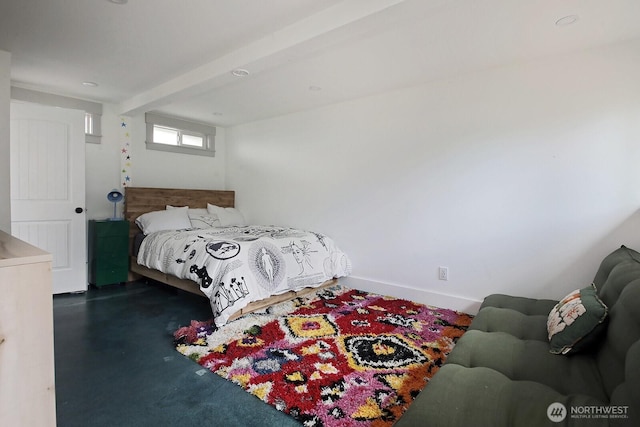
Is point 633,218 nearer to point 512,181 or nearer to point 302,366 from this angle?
point 512,181

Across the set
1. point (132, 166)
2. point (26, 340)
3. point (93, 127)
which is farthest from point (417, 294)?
point (93, 127)

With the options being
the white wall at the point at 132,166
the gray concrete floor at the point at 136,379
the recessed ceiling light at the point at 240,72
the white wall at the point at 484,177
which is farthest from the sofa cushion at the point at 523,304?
the white wall at the point at 132,166

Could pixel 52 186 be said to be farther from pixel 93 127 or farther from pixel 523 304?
pixel 523 304

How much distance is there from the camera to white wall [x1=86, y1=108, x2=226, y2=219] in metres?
4.10

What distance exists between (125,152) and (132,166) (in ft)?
0.65

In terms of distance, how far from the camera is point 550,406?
3.52 feet

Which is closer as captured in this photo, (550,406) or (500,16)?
(550,406)

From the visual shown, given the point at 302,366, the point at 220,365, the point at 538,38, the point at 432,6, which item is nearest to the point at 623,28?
the point at 538,38

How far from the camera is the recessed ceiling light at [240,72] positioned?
269 centimetres

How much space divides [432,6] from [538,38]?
111 cm

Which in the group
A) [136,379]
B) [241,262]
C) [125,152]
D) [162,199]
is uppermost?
[125,152]

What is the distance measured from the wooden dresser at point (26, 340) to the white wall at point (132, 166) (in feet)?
11.8

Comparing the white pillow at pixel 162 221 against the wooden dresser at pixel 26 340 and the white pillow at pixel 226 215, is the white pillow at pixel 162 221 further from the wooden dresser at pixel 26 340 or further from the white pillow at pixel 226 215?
the wooden dresser at pixel 26 340

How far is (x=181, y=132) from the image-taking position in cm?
497
